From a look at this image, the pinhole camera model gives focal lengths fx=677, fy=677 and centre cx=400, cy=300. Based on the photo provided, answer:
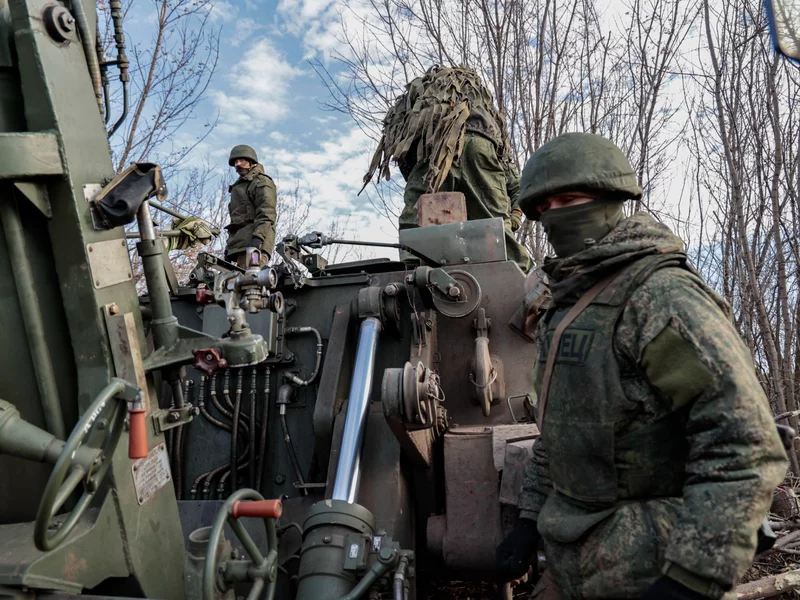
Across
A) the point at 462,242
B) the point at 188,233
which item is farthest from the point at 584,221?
the point at 188,233

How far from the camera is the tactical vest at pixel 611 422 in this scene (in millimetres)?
1948

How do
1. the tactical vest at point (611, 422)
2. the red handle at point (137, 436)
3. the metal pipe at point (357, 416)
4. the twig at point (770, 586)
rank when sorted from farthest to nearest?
the twig at point (770, 586)
the metal pipe at point (357, 416)
the red handle at point (137, 436)
the tactical vest at point (611, 422)

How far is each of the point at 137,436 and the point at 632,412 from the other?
149cm

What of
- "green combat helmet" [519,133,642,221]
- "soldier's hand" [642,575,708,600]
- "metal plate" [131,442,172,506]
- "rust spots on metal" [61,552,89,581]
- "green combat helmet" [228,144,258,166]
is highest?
"green combat helmet" [228,144,258,166]

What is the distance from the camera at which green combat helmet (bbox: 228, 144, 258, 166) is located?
25.4 feet

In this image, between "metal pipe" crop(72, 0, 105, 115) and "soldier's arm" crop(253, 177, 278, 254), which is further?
"soldier's arm" crop(253, 177, 278, 254)

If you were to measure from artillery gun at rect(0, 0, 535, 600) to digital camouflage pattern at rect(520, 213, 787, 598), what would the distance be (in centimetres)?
88

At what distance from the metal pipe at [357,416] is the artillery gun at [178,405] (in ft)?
0.03

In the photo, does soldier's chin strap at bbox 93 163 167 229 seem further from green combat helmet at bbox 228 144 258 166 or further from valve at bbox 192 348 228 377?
green combat helmet at bbox 228 144 258 166

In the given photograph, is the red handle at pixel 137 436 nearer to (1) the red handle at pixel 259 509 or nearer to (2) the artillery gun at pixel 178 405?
(2) the artillery gun at pixel 178 405

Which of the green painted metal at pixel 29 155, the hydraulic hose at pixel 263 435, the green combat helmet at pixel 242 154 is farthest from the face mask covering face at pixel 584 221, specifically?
the green combat helmet at pixel 242 154

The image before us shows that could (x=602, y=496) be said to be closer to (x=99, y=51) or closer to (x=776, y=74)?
(x=99, y=51)

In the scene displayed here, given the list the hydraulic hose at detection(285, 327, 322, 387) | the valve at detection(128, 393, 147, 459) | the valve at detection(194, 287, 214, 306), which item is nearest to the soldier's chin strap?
the valve at detection(194, 287, 214, 306)

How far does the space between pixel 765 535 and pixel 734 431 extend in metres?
0.43
